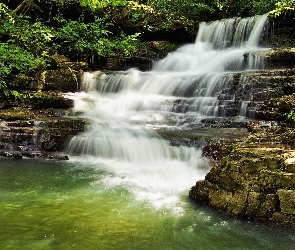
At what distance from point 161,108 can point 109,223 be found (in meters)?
6.28

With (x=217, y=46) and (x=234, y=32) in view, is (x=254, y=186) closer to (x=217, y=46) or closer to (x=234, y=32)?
(x=217, y=46)

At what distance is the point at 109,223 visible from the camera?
14.2ft

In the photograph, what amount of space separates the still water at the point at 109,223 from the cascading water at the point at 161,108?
48cm

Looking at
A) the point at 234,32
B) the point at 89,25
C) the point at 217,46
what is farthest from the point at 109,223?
the point at 234,32

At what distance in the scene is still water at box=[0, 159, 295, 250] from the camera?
386 centimetres

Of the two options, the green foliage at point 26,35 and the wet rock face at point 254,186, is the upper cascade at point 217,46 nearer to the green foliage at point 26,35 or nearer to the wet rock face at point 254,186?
the green foliage at point 26,35

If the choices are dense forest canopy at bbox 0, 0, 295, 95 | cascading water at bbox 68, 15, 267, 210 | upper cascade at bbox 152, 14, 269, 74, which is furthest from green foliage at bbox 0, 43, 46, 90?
upper cascade at bbox 152, 14, 269, 74

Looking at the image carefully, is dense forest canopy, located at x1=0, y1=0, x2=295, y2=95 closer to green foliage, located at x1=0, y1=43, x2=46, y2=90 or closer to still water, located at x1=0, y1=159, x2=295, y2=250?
green foliage, located at x1=0, y1=43, x2=46, y2=90

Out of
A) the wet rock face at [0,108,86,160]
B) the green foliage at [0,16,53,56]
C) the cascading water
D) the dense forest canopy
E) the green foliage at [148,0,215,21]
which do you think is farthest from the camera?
the green foliage at [148,0,215,21]

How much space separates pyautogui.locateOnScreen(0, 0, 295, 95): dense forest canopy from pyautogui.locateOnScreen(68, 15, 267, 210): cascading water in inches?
64.9

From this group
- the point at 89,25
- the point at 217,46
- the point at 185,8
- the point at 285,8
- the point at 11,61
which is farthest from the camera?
the point at 185,8

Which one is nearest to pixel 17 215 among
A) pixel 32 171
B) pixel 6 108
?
pixel 32 171

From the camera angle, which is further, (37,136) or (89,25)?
(89,25)

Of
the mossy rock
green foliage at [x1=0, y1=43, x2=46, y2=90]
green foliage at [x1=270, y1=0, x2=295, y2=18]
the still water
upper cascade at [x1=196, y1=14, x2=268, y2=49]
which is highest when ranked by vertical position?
green foliage at [x1=270, y1=0, x2=295, y2=18]
